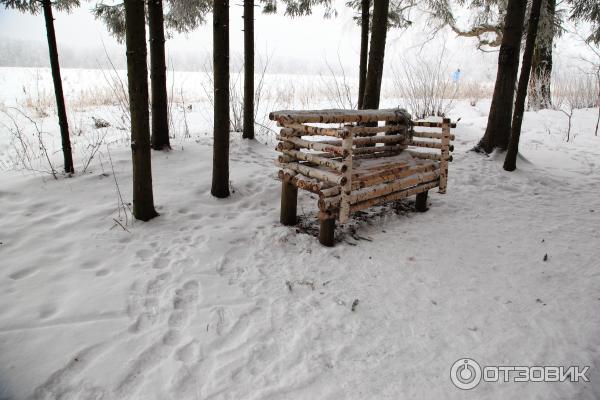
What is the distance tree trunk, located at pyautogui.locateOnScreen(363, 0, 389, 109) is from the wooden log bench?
3.68 ft

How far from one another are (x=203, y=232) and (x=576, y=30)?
11.1 meters

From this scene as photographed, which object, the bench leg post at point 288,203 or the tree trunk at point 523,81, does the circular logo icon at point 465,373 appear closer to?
the bench leg post at point 288,203

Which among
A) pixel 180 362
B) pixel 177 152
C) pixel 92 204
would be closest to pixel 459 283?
pixel 180 362

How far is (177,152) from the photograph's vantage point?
552 centimetres

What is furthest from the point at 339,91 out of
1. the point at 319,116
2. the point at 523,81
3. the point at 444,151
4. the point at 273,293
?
the point at 273,293

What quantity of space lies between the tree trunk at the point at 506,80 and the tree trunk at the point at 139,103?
5280mm

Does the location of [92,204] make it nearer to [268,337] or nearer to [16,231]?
[16,231]

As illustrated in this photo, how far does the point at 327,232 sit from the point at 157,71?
3.47 meters

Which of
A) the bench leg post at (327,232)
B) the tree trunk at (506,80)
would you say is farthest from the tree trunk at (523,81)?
the bench leg post at (327,232)

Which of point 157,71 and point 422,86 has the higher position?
point 422,86

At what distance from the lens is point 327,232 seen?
3.41 metres

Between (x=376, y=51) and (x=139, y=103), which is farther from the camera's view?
(x=376, y=51)

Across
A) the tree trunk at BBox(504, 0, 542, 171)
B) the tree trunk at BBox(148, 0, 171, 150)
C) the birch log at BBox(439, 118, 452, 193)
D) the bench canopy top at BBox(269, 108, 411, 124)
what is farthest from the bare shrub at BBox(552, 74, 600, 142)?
the tree trunk at BBox(148, 0, 171, 150)

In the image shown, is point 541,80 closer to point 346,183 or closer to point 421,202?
point 421,202
